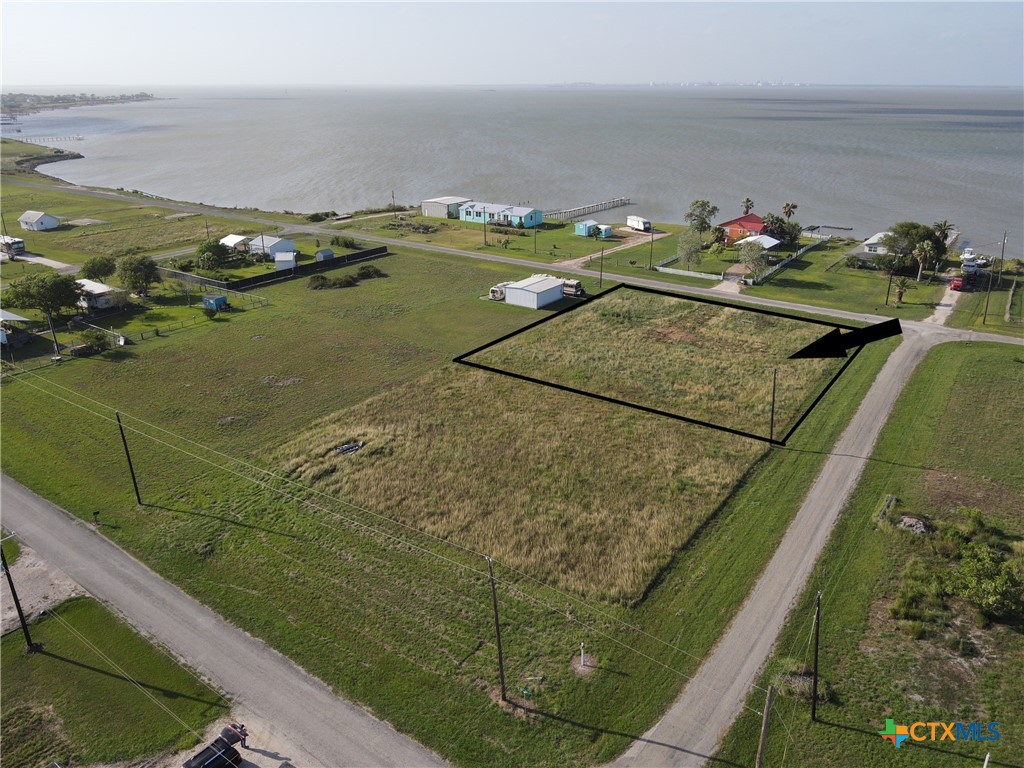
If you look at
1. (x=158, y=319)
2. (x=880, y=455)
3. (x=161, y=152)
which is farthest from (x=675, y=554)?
(x=161, y=152)

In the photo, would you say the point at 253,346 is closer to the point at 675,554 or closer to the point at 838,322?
the point at 675,554

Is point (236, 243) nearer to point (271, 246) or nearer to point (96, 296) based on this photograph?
point (271, 246)

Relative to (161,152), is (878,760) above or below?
below

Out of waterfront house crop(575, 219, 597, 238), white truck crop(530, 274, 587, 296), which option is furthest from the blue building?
white truck crop(530, 274, 587, 296)

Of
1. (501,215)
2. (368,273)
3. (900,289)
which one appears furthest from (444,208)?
(900,289)

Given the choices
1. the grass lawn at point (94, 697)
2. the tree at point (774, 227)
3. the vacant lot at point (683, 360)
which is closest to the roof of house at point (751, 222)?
the tree at point (774, 227)

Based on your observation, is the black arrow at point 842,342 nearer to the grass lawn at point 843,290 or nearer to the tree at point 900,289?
the grass lawn at point 843,290
